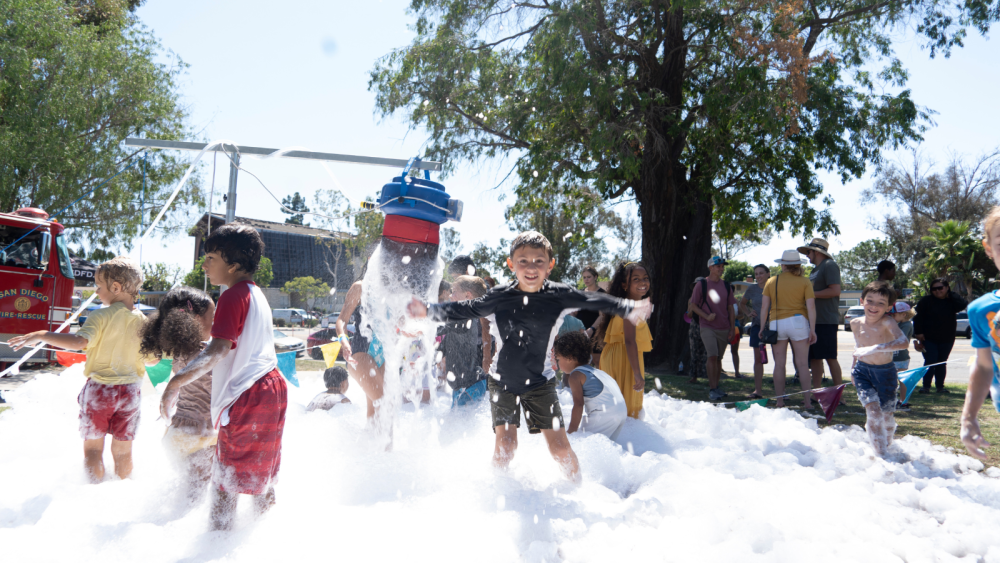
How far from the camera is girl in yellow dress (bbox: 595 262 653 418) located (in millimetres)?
5191

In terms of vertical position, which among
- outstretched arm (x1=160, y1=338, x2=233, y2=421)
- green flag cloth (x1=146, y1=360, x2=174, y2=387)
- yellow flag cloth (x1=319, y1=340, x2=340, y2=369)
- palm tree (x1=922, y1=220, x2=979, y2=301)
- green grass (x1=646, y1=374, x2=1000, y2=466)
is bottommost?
green grass (x1=646, y1=374, x2=1000, y2=466)

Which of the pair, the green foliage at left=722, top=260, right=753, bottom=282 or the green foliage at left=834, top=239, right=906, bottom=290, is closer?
the green foliage at left=722, top=260, right=753, bottom=282

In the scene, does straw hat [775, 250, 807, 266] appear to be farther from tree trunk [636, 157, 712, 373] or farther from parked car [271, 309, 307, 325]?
parked car [271, 309, 307, 325]

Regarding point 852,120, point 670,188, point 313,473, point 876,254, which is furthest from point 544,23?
point 876,254

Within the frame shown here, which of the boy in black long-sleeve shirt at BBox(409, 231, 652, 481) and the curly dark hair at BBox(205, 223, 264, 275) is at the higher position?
the curly dark hair at BBox(205, 223, 264, 275)

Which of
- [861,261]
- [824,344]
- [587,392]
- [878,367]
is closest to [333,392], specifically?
[587,392]

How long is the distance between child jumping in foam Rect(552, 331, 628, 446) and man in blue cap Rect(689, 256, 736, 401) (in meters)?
3.63

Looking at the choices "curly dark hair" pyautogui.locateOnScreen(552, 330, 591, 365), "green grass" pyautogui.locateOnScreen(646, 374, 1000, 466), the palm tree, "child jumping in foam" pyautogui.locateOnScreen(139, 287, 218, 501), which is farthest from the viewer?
the palm tree

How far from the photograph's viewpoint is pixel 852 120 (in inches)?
427

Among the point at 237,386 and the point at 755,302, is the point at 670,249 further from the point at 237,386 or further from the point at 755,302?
the point at 237,386

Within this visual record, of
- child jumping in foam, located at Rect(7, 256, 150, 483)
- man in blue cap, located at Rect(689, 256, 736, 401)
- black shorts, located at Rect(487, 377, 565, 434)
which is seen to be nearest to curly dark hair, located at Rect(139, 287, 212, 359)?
child jumping in foam, located at Rect(7, 256, 150, 483)

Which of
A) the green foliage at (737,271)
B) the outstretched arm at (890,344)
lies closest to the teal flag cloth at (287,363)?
the outstretched arm at (890,344)

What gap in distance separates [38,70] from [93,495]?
1469 cm

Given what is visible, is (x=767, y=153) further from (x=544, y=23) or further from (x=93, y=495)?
(x=93, y=495)
